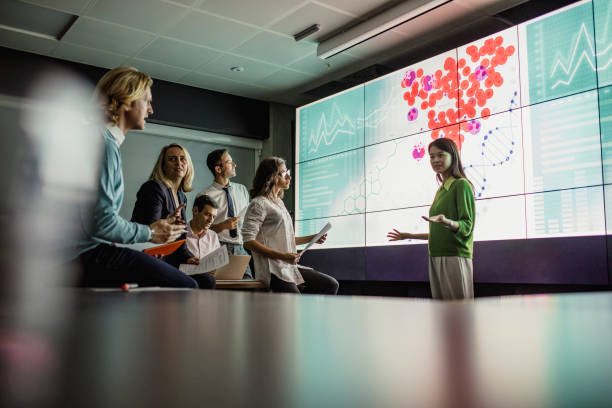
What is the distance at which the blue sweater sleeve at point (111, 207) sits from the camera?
4.49ft

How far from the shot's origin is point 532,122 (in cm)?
338

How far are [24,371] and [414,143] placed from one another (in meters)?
4.28

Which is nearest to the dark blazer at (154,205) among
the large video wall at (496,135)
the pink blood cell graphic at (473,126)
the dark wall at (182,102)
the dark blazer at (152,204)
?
the dark blazer at (152,204)

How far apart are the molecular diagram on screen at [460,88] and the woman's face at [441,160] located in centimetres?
117

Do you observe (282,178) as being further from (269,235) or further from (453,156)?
(453,156)

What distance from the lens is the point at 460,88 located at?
12.9 feet

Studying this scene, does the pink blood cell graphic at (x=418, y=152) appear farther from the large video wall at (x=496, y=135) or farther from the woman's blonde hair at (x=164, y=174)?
the woman's blonde hair at (x=164, y=174)

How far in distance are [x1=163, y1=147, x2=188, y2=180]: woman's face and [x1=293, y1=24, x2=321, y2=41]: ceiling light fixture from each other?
2.31 metres

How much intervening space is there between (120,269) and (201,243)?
47.9 inches

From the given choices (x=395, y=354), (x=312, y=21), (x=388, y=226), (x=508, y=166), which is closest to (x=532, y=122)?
(x=508, y=166)

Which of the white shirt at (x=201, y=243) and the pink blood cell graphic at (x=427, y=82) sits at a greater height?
the pink blood cell graphic at (x=427, y=82)

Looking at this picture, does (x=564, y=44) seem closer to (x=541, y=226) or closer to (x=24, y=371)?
(x=541, y=226)

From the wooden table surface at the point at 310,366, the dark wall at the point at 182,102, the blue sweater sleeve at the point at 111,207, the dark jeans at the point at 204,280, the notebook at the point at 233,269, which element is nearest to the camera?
the wooden table surface at the point at 310,366

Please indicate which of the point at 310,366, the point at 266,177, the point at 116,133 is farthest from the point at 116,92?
the point at 310,366
